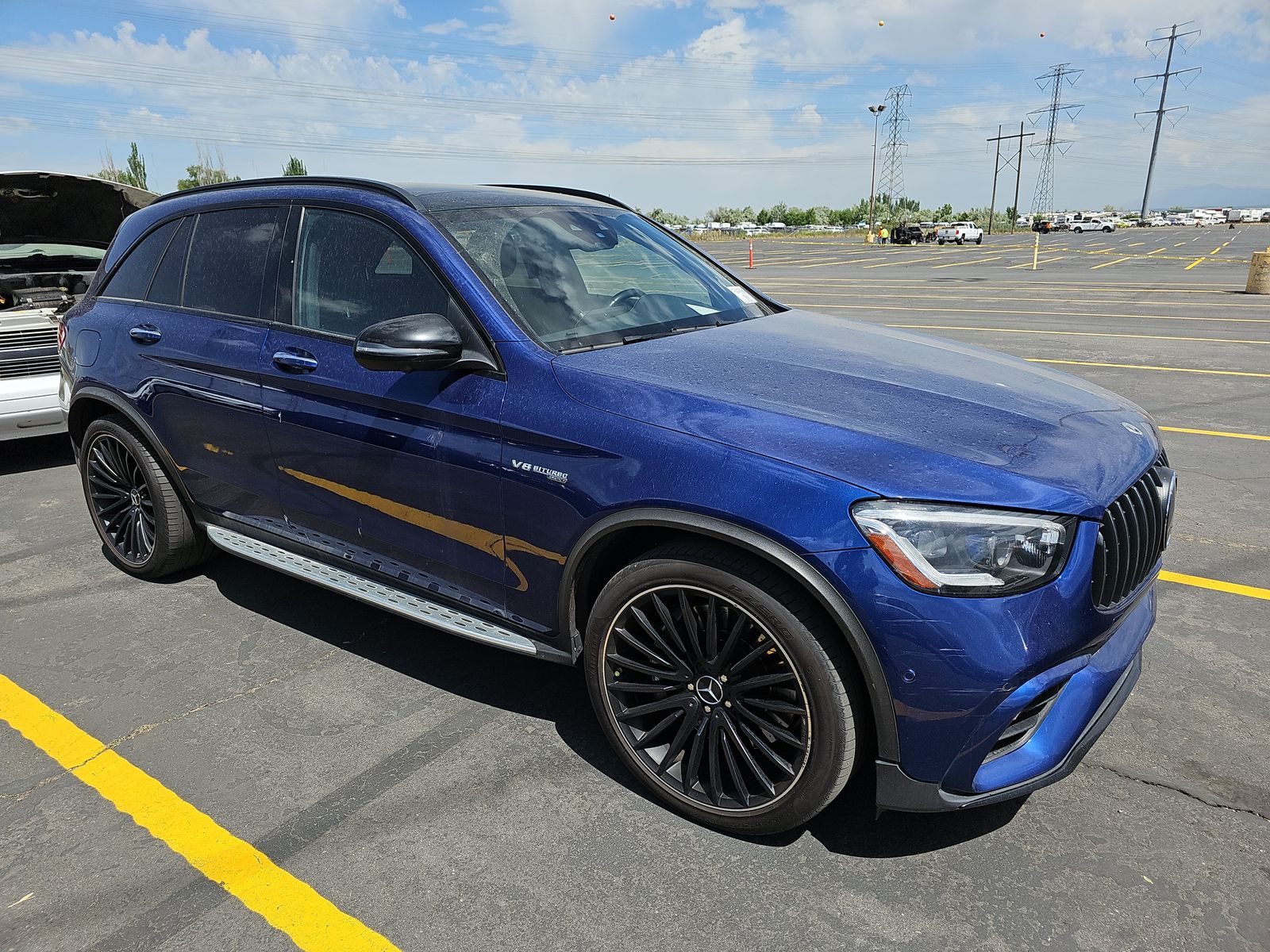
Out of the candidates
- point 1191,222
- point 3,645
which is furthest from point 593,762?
point 1191,222

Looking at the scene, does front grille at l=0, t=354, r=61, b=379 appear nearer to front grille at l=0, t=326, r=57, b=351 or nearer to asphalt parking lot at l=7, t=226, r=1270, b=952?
front grille at l=0, t=326, r=57, b=351

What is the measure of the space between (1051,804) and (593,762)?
4.61 feet

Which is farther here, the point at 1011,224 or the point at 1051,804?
the point at 1011,224

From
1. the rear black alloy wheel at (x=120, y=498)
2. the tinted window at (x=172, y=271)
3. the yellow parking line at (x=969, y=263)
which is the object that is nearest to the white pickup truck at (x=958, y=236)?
the yellow parking line at (x=969, y=263)

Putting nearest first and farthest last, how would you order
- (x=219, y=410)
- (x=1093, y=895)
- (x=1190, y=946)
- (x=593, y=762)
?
(x=1190, y=946), (x=1093, y=895), (x=593, y=762), (x=219, y=410)

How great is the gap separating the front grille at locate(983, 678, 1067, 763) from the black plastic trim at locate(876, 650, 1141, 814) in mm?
91

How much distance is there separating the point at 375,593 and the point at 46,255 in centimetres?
599

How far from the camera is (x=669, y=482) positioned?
7.74 feet

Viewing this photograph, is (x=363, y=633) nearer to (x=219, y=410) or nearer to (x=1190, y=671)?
(x=219, y=410)

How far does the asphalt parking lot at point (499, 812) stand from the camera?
2229 mm

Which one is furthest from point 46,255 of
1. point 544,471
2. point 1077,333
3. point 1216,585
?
point 1077,333

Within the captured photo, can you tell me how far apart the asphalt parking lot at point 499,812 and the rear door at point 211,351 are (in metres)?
0.71

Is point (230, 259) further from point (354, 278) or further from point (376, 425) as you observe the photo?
point (376, 425)

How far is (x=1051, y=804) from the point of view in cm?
264
